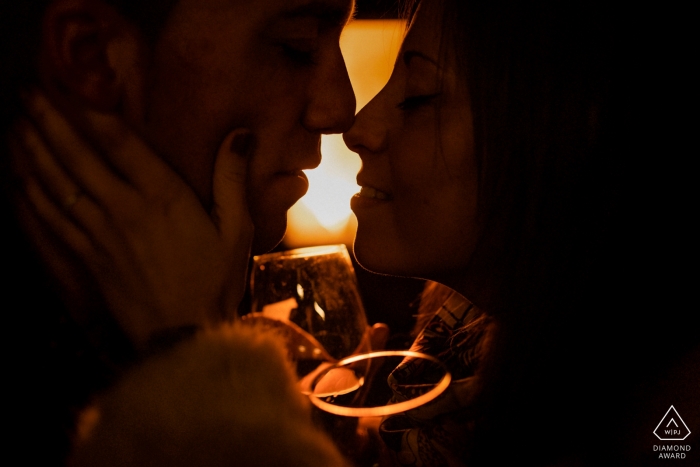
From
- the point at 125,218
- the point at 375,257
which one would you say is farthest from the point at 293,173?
the point at 125,218

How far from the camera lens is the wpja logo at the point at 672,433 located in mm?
772

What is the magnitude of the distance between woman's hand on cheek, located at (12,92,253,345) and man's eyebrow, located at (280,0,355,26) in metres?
0.44

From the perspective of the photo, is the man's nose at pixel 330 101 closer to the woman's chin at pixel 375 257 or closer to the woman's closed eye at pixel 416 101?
the woman's closed eye at pixel 416 101

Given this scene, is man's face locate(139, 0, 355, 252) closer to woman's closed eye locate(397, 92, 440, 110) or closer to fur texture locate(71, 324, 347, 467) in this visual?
woman's closed eye locate(397, 92, 440, 110)

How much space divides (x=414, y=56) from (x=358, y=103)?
1.16 m

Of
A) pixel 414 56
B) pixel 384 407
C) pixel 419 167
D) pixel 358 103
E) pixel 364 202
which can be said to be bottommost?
pixel 384 407

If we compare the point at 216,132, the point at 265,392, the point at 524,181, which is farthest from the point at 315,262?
A: the point at 265,392

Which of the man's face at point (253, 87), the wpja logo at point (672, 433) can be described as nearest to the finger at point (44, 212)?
the man's face at point (253, 87)

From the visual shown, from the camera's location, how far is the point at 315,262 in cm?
156

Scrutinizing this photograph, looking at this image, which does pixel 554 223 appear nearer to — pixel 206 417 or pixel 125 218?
pixel 206 417

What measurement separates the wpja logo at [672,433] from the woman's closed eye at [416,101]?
0.80m

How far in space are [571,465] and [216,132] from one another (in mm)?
1059

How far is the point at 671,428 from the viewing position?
0.80m

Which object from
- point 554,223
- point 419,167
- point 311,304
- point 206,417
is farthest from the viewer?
point 311,304
